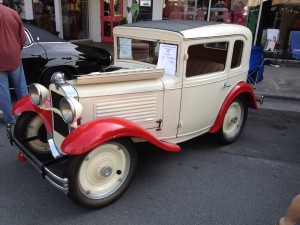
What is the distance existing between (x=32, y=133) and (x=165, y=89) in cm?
149

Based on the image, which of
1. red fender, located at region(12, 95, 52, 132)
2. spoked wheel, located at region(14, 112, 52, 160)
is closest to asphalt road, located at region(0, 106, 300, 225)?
spoked wheel, located at region(14, 112, 52, 160)

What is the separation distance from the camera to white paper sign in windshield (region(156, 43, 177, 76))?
123 inches

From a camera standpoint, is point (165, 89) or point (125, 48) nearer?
point (165, 89)

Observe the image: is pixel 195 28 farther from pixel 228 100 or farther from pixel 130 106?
pixel 130 106

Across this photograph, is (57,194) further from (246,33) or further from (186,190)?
Answer: (246,33)

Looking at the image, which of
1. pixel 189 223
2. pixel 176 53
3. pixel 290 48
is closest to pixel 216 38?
pixel 176 53

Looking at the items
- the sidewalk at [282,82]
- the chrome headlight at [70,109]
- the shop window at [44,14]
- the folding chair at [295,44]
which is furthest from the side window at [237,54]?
the shop window at [44,14]

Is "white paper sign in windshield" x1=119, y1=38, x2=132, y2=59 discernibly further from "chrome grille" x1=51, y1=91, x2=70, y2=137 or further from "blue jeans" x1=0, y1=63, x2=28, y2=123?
"blue jeans" x1=0, y1=63, x2=28, y2=123

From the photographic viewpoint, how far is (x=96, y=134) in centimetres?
246

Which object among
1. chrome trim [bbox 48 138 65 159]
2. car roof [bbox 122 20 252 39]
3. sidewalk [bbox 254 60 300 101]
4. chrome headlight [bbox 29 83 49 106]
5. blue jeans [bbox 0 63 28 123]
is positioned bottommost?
sidewalk [bbox 254 60 300 101]

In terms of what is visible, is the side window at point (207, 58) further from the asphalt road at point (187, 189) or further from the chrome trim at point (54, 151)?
the chrome trim at point (54, 151)

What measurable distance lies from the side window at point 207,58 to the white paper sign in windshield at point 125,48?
2.31 feet

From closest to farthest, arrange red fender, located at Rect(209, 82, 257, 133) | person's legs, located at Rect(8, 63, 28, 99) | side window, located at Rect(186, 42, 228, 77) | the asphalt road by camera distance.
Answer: the asphalt road < side window, located at Rect(186, 42, 228, 77) < red fender, located at Rect(209, 82, 257, 133) < person's legs, located at Rect(8, 63, 28, 99)

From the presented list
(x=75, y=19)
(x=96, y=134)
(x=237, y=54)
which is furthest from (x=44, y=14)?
(x=96, y=134)
